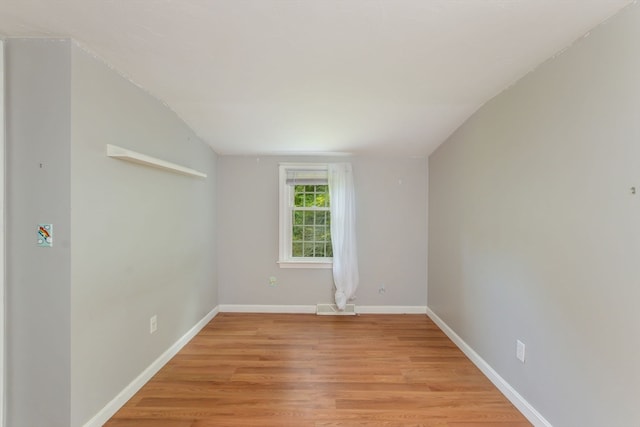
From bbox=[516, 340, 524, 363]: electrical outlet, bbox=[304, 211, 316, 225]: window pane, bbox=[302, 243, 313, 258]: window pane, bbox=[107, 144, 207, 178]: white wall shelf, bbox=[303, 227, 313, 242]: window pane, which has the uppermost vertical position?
bbox=[107, 144, 207, 178]: white wall shelf

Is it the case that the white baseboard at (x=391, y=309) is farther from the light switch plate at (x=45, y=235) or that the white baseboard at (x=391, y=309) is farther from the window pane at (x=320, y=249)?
the light switch plate at (x=45, y=235)

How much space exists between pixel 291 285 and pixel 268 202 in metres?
1.11

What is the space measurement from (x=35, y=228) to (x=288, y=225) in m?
2.57

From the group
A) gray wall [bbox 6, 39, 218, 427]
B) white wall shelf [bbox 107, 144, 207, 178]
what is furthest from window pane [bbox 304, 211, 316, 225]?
gray wall [bbox 6, 39, 218, 427]

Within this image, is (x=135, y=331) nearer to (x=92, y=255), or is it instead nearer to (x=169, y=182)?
(x=92, y=255)

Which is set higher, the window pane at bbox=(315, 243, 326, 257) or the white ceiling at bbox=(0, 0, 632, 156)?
the white ceiling at bbox=(0, 0, 632, 156)

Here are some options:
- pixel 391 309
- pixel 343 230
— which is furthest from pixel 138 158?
pixel 391 309

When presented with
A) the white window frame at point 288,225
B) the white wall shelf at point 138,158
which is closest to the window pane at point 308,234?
the white window frame at point 288,225

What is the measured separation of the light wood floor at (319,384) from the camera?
1.92 m

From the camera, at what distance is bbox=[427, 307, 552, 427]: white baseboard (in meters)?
1.85

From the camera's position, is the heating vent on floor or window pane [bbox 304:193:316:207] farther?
window pane [bbox 304:193:316:207]

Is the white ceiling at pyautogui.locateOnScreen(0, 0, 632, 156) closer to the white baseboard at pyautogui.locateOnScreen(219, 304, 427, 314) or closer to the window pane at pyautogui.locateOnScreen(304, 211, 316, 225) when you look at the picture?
the window pane at pyautogui.locateOnScreen(304, 211, 316, 225)

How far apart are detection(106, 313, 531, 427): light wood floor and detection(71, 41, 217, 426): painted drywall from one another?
0.33 m

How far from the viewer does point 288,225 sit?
393 cm
